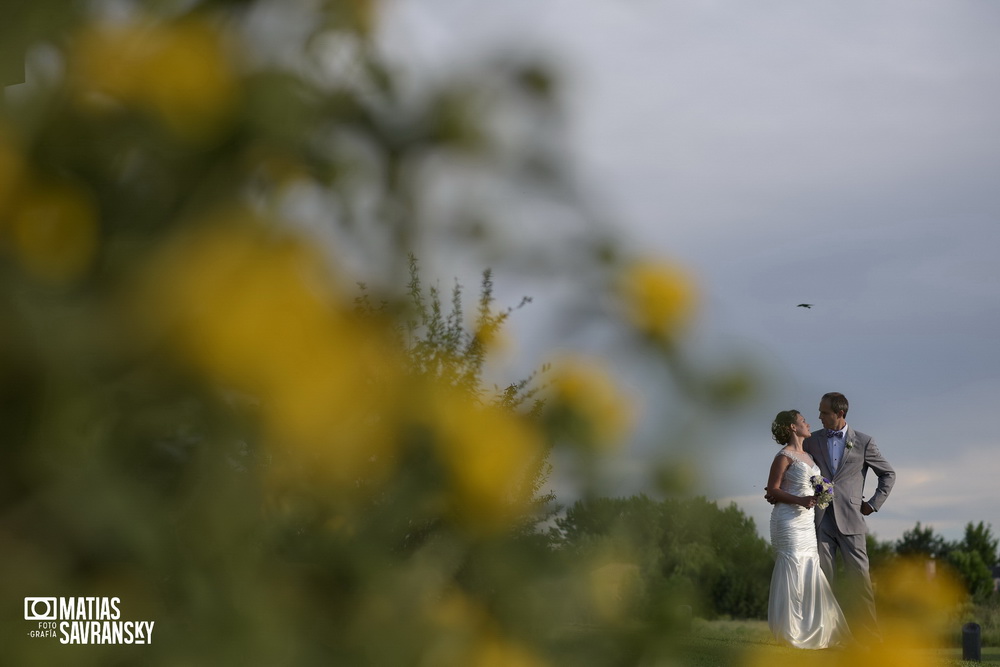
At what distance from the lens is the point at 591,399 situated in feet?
1.12

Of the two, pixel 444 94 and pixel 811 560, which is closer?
pixel 444 94

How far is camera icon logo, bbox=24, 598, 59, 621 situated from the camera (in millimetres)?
278

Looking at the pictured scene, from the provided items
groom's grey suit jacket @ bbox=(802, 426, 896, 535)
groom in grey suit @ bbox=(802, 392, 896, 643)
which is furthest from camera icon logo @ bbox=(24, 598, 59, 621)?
groom's grey suit jacket @ bbox=(802, 426, 896, 535)

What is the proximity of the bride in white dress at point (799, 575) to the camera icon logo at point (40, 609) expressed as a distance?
19.6 feet

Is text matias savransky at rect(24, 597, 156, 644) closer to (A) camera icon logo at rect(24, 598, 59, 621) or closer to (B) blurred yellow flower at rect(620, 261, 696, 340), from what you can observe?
(A) camera icon logo at rect(24, 598, 59, 621)

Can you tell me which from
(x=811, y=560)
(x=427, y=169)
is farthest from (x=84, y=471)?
(x=811, y=560)

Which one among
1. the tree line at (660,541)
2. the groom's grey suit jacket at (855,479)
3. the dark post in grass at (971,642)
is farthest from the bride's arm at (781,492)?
the tree line at (660,541)

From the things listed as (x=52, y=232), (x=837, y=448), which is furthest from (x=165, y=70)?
(x=837, y=448)

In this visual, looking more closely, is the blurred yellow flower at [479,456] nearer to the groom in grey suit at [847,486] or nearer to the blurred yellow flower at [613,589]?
the blurred yellow flower at [613,589]

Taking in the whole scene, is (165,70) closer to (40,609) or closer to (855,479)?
(40,609)

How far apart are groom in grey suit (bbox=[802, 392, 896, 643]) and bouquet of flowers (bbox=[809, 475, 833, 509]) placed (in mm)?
55

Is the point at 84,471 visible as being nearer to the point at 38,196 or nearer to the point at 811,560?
the point at 38,196

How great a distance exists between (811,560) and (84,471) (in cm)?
645

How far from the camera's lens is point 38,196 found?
301 mm
